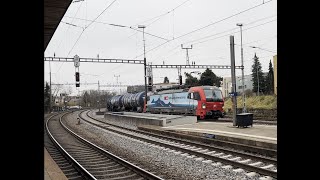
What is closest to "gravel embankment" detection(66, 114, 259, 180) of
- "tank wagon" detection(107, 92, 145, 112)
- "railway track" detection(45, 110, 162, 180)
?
"railway track" detection(45, 110, 162, 180)

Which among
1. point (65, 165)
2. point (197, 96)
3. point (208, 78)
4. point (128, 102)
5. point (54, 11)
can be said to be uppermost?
point (208, 78)

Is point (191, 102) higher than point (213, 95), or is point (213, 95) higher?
point (213, 95)

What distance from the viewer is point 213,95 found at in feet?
89.8

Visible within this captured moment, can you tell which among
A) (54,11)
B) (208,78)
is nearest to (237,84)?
(208,78)

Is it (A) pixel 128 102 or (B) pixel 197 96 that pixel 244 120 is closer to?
(B) pixel 197 96

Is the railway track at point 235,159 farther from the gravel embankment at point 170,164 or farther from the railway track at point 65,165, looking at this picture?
the railway track at point 65,165

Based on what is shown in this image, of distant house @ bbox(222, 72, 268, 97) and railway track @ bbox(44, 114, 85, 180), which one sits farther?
distant house @ bbox(222, 72, 268, 97)

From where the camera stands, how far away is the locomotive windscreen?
1055 inches

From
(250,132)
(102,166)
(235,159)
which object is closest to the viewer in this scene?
(235,159)

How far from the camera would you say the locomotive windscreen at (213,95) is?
2680 centimetres

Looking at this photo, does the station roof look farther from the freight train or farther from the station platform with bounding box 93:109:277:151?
the freight train
